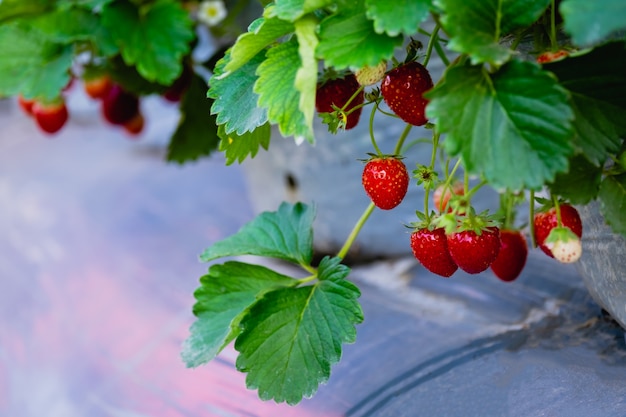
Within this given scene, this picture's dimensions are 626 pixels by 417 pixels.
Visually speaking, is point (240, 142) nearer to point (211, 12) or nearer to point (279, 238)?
point (279, 238)

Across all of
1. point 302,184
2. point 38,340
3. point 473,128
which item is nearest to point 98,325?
point 38,340

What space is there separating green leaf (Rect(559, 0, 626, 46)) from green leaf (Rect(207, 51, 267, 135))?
213mm

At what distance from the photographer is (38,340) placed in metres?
1.07

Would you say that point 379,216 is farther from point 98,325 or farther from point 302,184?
point 98,325

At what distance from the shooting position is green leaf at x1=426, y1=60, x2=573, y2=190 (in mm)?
390

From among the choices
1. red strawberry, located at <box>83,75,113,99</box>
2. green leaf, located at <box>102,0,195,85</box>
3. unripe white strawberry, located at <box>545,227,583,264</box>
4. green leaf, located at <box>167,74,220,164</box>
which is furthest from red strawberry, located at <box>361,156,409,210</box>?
red strawberry, located at <box>83,75,113,99</box>

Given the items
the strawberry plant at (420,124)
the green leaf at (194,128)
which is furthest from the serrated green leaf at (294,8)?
the green leaf at (194,128)

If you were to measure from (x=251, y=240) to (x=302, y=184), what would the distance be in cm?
39

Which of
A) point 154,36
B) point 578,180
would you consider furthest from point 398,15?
point 154,36

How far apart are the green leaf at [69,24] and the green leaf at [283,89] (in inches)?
18.2

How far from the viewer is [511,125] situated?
40 centimetres

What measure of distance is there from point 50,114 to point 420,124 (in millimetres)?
679

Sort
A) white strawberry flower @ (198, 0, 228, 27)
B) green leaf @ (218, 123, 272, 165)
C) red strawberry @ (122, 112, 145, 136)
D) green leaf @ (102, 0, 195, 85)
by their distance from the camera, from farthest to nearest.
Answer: red strawberry @ (122, 112, 145, 136) < white strawberry flower @ (198, 0, 228, 27) < green leaf @ (102, 0, 195, 85) < green leaf @ (218, 123, 272, 165)

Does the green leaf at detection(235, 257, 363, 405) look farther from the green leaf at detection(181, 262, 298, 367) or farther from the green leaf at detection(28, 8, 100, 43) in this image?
the green leaf at detection(28, 8, 100, 43)
